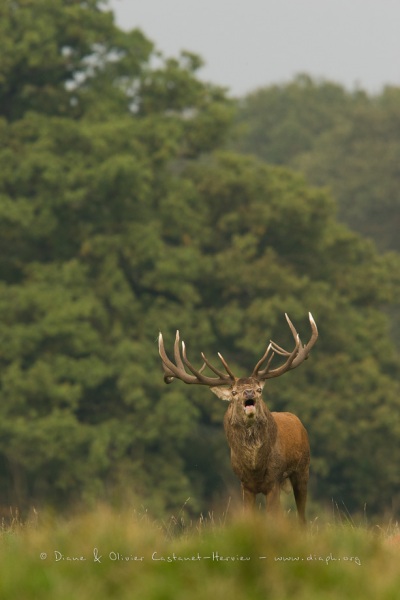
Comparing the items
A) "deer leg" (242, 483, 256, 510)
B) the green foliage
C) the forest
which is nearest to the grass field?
"deer leg" (242, 483, 256, 510)

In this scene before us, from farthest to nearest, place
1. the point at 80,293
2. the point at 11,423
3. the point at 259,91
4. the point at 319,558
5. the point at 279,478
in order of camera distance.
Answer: the point at 259,91 < the point at 80,293 < the point at 11,423 < the point at 279,478 < the point at 319,558

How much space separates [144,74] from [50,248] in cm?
489

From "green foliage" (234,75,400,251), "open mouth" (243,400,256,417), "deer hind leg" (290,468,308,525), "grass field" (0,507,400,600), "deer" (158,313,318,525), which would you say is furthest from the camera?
"green foliage" (234,75,400,251)

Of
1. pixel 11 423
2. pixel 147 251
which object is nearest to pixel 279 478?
pixel 11 423

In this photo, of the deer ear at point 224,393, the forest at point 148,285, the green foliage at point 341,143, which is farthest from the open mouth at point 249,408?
the green foliage at point 341,143

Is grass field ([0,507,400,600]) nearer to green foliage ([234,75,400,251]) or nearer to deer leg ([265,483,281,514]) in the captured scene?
deer leg ([265,483,281,514])

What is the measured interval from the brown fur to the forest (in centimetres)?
1674

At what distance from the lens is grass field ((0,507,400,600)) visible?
6.66 m

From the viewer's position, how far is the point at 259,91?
238 ft

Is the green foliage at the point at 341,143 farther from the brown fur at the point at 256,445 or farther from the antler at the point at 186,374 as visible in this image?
the brown fur at the point at 256,445

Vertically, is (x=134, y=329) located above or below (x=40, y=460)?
above

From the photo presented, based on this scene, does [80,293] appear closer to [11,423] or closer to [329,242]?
[11,423]

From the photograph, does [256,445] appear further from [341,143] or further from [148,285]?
[341,143]

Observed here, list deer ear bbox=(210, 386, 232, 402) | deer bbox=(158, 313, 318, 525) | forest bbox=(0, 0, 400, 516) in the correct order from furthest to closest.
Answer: forest bbox=(0, 0, 400, 516) < deer ear bbox=(210, 386, 232, 402) < deer bbox=(158, 313, 318, 525)
